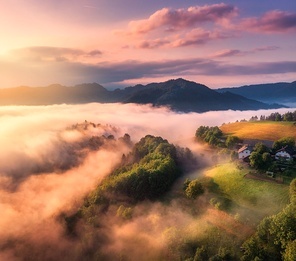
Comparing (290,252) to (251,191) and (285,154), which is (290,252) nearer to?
(251,191)

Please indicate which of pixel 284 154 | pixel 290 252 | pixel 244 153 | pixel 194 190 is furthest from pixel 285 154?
pixel 290 252

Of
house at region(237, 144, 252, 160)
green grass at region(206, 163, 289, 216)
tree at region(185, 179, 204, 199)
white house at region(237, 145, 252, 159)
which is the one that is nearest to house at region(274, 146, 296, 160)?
house at region(237, 144, 252, 160)

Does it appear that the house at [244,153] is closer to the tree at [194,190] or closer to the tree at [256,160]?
the tree at [256,160]

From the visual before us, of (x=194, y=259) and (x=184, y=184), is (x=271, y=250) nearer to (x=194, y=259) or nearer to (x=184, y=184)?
(x=194, y=259)

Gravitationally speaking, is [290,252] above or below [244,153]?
below

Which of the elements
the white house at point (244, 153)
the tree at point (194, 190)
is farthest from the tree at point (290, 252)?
the white house at point (244, 153)

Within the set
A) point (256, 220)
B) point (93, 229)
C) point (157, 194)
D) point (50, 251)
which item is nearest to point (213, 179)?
point (157, 194)
